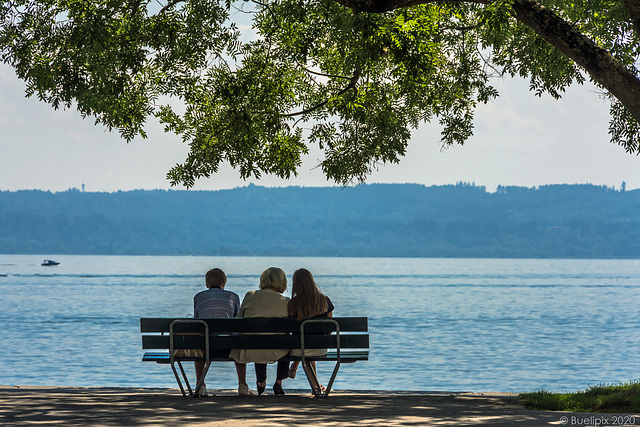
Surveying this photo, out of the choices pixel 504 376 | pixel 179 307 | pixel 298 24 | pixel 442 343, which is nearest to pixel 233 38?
pixel 298 24

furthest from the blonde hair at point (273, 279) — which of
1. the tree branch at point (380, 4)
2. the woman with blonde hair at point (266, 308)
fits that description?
the tree branch at point (380, 4)

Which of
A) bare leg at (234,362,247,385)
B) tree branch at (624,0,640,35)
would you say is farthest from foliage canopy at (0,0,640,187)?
bare leg at (234,362,247,385)

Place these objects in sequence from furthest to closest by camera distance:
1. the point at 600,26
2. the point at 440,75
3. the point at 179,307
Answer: the point at 179,307 → the point at 440,75 → the point at 600,26

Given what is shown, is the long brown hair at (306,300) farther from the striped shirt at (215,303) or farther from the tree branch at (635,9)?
the tree branch at (635,9)

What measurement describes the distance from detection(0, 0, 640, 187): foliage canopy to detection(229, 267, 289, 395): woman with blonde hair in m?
3.18

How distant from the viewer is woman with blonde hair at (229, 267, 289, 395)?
29.6 ft

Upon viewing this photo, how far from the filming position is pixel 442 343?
29.7 m

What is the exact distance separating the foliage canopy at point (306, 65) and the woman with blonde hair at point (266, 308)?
125 inches

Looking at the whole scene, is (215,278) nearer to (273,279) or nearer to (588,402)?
(273,279)

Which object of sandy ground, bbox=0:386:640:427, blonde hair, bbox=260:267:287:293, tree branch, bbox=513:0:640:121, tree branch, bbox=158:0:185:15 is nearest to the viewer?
sandy ground, bbox=0:386:640:427

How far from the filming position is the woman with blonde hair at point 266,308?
902cm

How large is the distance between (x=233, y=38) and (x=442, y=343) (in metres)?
19.3

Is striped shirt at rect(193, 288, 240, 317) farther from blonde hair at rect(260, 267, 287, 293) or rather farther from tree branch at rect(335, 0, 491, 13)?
tree branch at rect(335, 0, 491, 13)

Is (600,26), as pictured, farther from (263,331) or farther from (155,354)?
(155,354)
